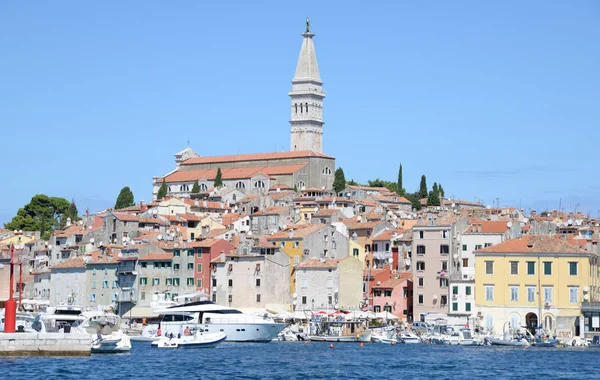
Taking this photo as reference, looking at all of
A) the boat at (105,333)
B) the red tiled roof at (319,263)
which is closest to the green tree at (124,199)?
the red tiled roof at (319,263)

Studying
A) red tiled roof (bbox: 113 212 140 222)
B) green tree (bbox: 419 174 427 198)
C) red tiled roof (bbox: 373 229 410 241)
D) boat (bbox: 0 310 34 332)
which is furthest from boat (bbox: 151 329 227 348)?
green tree (bbox: 419 174 427 198)

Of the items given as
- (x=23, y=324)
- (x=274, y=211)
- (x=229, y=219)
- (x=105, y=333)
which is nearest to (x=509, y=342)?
(x=105, y=333)

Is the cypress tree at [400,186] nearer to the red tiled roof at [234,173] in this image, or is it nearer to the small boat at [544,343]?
the red tiled roof at [234,173]

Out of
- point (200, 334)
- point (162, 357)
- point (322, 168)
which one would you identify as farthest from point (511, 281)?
point (322, 168)

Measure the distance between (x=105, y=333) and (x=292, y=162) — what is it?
333 feet

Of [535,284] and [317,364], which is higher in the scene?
[535,284]

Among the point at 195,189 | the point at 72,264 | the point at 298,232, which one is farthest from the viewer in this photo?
the point at 195,189

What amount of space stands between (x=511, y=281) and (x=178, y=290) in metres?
28.3

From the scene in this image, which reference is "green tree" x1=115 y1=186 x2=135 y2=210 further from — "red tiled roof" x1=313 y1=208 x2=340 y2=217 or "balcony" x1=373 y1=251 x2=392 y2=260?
"balcony" x1=373 y1=251 x2=392 y2=260

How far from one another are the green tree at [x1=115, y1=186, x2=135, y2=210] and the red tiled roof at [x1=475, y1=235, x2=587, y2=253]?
69.4 m

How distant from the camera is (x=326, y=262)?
100 metres

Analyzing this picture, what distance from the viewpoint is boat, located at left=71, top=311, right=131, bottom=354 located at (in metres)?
67.1

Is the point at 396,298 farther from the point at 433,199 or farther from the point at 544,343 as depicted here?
the point at 433,199

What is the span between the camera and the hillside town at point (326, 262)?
284ft
